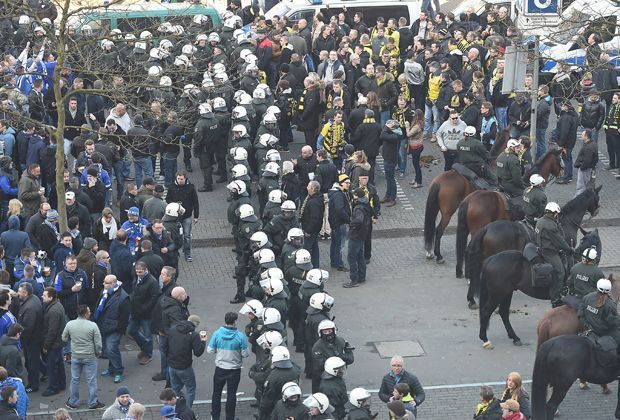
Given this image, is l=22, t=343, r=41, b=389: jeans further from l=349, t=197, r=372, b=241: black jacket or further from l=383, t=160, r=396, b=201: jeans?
l=383, t=160, r=396, b=201: jeans

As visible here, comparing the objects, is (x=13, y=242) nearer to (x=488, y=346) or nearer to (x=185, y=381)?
(x=185, y=381)

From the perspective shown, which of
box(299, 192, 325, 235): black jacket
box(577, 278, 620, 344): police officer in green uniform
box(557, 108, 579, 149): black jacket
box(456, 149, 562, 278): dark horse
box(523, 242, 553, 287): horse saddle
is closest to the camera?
box(577, 278, 620, 344): police officer in green uniform

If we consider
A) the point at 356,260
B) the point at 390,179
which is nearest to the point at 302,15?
the point at 390,179

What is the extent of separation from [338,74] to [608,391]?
39.9 feet

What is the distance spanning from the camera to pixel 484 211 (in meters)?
22.5

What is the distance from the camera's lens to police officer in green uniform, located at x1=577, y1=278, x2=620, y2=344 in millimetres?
17172

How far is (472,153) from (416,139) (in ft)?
9.38

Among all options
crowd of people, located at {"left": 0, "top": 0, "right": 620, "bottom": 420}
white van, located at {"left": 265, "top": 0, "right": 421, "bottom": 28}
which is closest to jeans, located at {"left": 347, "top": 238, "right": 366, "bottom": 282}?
crowd of people, located at {"left": 0, "top": 0, "right": 620, "bottom": 420}

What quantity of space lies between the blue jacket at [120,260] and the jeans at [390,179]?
709cm

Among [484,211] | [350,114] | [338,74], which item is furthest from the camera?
[338,74]

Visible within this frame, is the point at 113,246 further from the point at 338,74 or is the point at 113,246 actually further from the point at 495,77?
the point at 495,77

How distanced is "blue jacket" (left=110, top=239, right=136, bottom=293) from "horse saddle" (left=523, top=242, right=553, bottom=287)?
6001mm

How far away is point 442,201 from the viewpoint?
23.7m

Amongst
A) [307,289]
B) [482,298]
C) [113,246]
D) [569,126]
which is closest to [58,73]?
[113,246]
